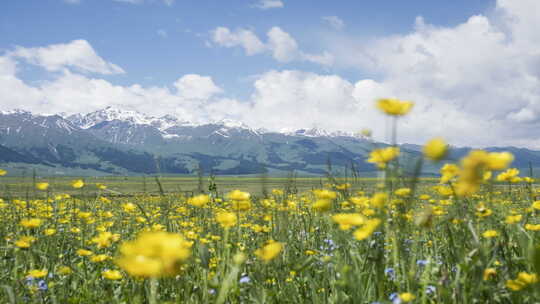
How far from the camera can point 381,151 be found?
1.51 m

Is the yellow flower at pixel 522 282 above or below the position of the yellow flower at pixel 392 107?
below

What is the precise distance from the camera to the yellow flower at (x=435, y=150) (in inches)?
38.6

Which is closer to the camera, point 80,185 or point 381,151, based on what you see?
point 381,151

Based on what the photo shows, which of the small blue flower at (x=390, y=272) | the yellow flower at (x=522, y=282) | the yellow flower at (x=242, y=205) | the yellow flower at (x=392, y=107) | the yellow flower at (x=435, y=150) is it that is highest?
the yellow flower at (x=392, y=107)

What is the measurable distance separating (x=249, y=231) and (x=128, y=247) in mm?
4374

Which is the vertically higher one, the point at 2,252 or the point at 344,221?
the point at 344,221

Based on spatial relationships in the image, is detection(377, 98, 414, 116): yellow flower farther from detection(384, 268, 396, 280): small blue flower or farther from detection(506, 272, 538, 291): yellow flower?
detection(384, 268, 396, 280): small blue flower

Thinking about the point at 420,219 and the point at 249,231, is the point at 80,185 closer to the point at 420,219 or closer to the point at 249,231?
the point at 249,231

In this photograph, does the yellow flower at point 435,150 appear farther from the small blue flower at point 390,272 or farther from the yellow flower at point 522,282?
the small blue flower at point 390,272

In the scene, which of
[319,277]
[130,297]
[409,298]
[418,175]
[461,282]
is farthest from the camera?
[319,277]

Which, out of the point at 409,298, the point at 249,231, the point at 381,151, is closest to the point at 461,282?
the point at 409,298

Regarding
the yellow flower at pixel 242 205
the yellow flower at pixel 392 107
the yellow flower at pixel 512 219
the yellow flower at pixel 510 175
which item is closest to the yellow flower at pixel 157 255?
the yellow flower at pixel 392 107

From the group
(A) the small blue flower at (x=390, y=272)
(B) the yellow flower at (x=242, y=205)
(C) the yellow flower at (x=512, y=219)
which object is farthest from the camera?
(A) the small blue flower at (x=390, y=272)

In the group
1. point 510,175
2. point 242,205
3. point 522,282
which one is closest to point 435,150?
point 522,282
